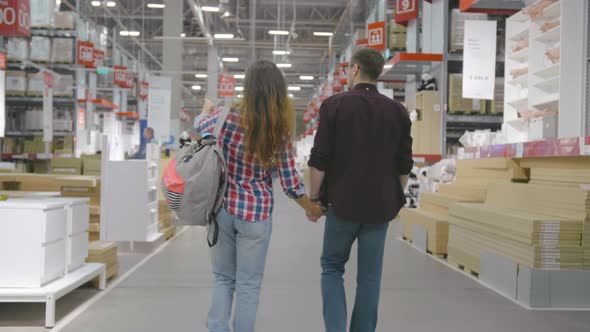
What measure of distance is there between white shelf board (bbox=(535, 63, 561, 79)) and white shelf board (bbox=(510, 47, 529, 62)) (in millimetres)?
669

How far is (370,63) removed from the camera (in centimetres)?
348

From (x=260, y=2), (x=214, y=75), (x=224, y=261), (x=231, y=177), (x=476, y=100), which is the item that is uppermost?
(x=260, y=2)

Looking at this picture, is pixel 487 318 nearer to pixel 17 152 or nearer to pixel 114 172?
pixel 114 172

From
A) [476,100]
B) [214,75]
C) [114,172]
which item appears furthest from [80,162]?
[214,75]

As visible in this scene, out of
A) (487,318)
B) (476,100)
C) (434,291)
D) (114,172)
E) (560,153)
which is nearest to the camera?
(487,318)

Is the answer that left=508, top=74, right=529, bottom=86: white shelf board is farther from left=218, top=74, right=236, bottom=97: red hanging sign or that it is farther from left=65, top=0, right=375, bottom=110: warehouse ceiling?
left=218, top=74, right=236, bottom=97: red hanging sign

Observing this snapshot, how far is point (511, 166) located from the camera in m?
6.84

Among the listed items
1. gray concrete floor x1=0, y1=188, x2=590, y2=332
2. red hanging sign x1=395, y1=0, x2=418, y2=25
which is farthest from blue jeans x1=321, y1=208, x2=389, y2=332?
red hanging sign x1=395, y1=0, x2=418, y2=25

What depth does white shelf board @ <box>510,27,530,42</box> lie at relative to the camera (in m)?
8.34

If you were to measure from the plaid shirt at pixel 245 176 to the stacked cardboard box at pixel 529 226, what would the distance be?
2402 millimetres

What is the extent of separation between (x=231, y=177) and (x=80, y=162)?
362 inches

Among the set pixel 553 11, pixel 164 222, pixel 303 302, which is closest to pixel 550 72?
pixel 553 11

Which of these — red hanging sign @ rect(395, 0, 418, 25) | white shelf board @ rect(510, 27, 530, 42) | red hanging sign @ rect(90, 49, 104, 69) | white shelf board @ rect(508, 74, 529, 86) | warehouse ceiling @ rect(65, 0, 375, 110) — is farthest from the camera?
warehouse ceiling @ rect(65, 0, 375, 110)

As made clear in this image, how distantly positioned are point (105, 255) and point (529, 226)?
3364 millimetres
